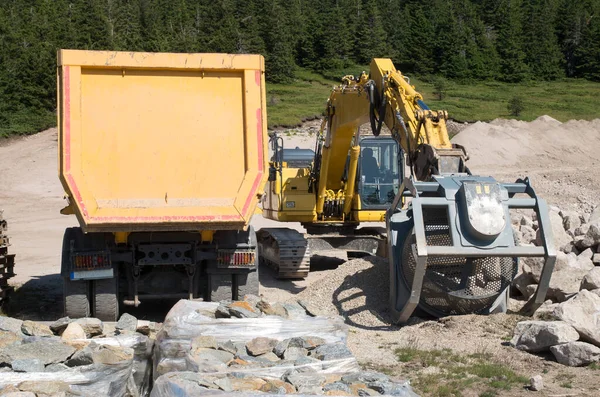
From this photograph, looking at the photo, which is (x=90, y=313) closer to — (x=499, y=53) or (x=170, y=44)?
(x=170, y=44)

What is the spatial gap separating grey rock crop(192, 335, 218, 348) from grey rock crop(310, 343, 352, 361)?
782 mm

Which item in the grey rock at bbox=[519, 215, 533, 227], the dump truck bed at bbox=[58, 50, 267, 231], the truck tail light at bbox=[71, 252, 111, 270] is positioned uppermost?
the dump truck bed at bbox=[58, 50, 267, 231]

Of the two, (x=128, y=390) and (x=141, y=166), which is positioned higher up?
(x=141, y=166)

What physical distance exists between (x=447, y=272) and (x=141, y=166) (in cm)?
376

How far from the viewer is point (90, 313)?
33.7 feet

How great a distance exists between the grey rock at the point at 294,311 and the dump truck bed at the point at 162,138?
4.48ft

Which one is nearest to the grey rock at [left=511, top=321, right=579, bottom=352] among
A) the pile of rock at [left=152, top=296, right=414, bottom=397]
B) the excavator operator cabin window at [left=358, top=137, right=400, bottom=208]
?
the pile of rock at [left=152, top=296, right=414, bottom=397]

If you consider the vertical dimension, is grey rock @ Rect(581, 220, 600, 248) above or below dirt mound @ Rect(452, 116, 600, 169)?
above

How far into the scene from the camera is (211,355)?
6.85m

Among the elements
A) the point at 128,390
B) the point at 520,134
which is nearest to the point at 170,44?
the point at 520,134

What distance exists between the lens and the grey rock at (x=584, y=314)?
897 centimetres

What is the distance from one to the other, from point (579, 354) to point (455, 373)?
4.08 feet

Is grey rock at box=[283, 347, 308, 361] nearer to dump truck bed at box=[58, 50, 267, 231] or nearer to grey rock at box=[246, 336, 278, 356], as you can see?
grey rock at box=[246, 336, 278, 356]

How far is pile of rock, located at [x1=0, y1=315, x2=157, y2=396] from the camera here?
22.1ft
